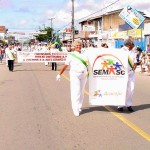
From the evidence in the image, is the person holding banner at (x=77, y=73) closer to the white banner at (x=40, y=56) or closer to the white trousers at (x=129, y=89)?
the white trousers at (x=129, y=89)

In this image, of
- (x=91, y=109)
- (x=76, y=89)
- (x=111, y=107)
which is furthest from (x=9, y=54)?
(x=76, y=89)

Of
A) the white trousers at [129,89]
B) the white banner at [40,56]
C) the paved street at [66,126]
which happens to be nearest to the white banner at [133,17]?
the white banner at [40,56]

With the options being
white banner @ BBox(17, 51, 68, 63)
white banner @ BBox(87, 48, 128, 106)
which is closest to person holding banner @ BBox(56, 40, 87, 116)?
white banner @ BBox(87, 48, 128, 106)

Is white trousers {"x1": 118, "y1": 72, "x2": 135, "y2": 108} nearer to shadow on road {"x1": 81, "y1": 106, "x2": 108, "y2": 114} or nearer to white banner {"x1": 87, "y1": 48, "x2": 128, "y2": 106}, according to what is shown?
white banner {"x1": 87, "y1": 48, "x2": 128, "y2": 106}

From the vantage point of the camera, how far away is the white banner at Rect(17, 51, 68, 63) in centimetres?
2644

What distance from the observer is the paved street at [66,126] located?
21.3ft

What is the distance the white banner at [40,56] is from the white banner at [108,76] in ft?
55.7

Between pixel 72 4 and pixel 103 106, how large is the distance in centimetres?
4736

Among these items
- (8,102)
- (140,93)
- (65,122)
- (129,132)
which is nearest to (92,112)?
(65,122)

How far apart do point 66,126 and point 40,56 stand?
19298 millimetres

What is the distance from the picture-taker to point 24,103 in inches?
435

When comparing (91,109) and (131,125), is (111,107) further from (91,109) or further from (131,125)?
(131,125)

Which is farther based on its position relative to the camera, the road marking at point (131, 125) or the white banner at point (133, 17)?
the white banner at point (133, 17)

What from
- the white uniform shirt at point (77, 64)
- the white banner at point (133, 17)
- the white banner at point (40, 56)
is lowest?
the white banner at point (40, 56)
